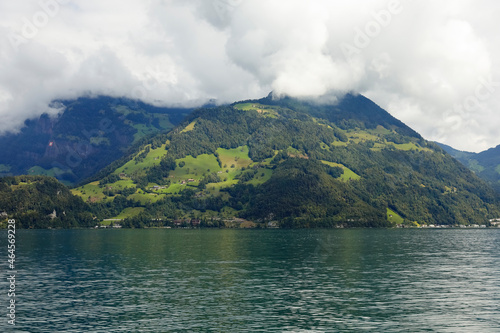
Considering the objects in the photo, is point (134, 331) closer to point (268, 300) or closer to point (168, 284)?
point (268, 300)

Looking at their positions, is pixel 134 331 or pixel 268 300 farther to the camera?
pixel 268 300

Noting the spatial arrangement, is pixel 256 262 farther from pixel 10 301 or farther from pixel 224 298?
pixel 10 301

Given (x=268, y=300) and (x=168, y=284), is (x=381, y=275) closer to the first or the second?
(x=268, y=300)

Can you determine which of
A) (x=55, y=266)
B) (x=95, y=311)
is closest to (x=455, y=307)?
(x=95, y=311)

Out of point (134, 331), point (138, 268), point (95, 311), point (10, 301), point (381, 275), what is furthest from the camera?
point (138, 268)

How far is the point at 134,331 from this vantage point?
55375 millimetres

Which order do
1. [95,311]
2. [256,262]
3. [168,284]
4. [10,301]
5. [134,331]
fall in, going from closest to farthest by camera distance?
1. [134,331]
2. [95,311]
3. [10,301]
4. [168,284]
5. [256,262]

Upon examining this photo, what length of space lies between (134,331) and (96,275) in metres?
47.2

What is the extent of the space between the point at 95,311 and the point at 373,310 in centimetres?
3860

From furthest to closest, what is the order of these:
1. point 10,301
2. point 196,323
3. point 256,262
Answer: point 256,262, point 10,301, point 196,323

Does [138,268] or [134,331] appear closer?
[134,331]

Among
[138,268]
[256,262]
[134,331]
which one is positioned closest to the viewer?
[134,331]

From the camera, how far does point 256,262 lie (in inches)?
4823

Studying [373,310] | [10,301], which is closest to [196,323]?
[373,310]
